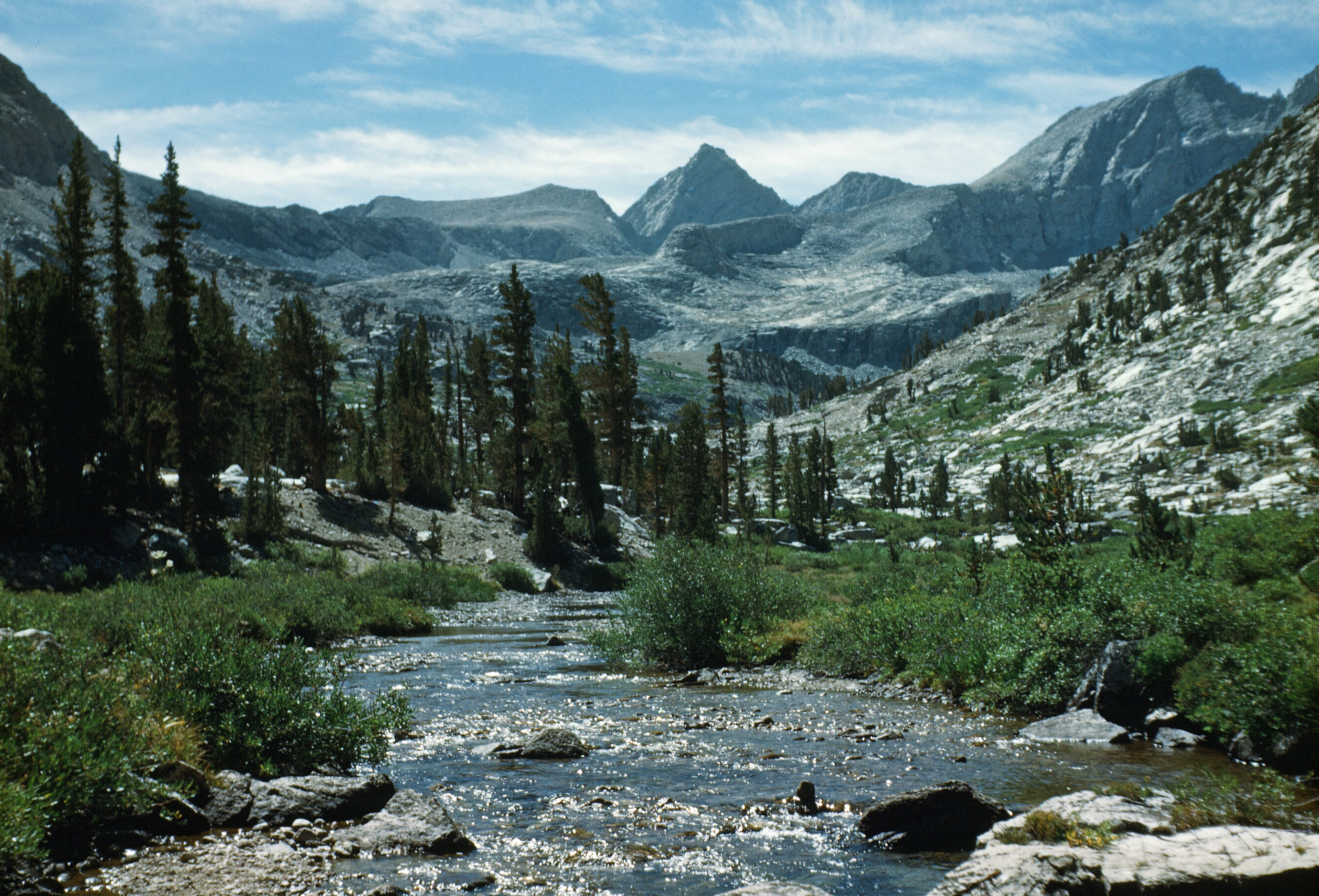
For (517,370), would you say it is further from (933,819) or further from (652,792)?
(933,819)

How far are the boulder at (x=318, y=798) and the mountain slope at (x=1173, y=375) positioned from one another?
158 ft

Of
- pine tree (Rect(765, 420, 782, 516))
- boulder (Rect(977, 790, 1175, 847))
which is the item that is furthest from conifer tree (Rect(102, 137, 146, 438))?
pine tree (Rect(765, 420, 782, 516))

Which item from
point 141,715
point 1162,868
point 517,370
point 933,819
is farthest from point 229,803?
point 517,370

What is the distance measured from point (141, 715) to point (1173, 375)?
9555cm

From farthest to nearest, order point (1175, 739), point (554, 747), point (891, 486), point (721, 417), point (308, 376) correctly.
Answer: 1. point (891, 486)
2. point (721, 417)
3. point (308, 376)
4. point (554, 747)
5. point (1175, 739)

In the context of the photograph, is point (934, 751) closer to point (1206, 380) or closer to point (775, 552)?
point (775, 552)

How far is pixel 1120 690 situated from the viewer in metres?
13.1

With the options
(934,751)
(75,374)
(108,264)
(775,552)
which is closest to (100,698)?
(934,751)

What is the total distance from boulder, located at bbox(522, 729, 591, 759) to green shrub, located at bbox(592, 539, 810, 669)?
8858 mm

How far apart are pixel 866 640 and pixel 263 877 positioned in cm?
1420

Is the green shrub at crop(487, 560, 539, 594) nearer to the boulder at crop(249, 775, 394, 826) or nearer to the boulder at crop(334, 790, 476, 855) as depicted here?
the boulder at crop(249, 775, 394, 826)

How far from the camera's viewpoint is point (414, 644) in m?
25.4

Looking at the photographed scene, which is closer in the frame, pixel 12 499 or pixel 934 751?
pixel 934 751

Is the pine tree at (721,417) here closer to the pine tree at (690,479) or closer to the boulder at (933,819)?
the pine tree at (690,479)
